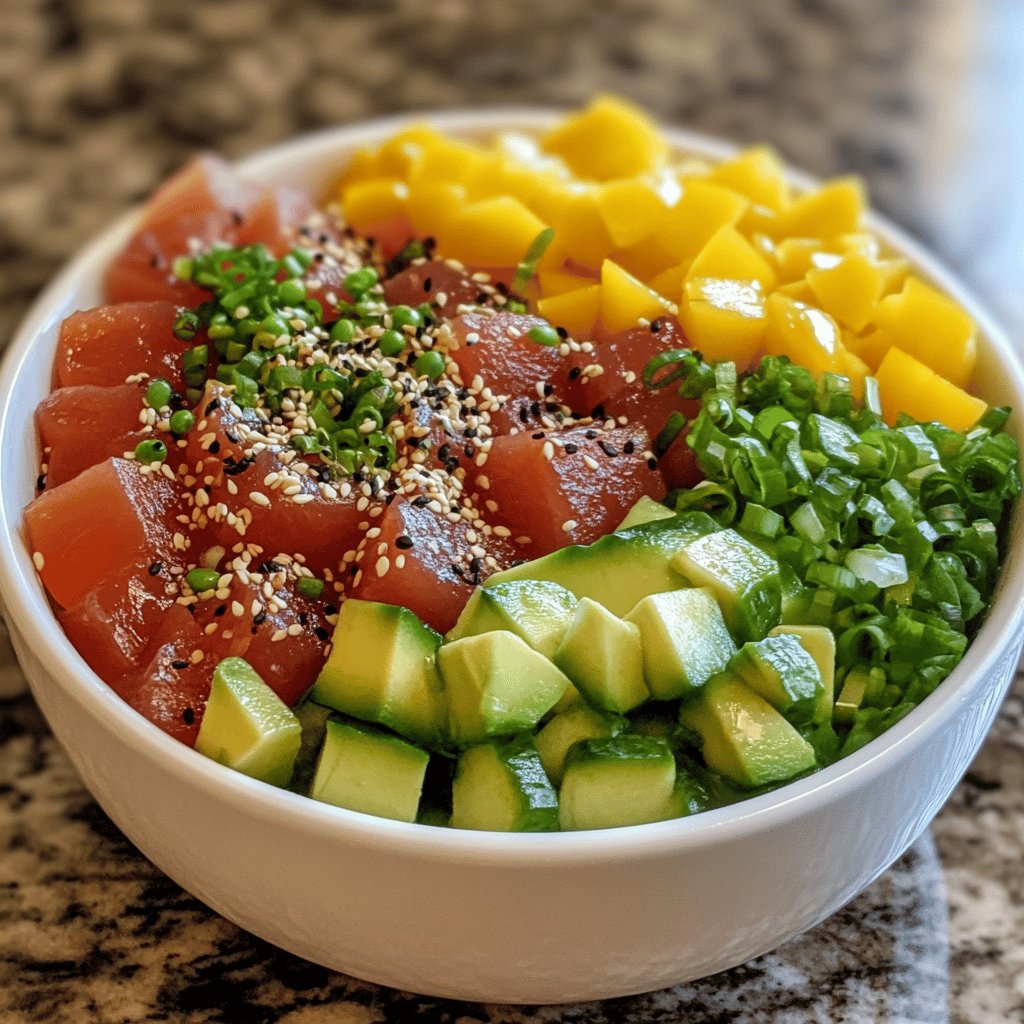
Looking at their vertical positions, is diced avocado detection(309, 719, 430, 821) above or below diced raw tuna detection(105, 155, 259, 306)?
below

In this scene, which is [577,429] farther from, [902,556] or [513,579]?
[902,556]

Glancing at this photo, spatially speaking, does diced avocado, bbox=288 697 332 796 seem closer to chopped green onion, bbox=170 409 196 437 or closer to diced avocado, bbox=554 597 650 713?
diced avocado, bbox=554 597 650 713

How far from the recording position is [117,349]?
200cm

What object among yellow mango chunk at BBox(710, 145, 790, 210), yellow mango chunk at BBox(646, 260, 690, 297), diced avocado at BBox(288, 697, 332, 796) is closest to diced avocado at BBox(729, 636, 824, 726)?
diced avocado at BBox(288, 697, 332, 796)

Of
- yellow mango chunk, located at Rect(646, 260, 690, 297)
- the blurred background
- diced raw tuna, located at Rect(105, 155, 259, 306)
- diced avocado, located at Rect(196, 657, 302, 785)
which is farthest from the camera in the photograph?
the blurred background

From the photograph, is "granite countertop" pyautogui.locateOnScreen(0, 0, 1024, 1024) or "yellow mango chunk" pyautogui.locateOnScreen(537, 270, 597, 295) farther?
"yellow mango chunk" pyautogui.locateOnScreen(537, 270, 597, 295)

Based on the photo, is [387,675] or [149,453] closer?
[387,675]

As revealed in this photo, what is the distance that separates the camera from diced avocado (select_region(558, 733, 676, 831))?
1.45m

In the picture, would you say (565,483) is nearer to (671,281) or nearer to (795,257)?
(671,281)

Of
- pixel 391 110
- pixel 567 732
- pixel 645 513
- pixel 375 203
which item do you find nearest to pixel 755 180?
pixel 375 203

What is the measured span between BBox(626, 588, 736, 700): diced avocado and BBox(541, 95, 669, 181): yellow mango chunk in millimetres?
1099

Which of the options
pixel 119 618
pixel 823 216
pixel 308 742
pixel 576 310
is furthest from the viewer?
pixel 823 216

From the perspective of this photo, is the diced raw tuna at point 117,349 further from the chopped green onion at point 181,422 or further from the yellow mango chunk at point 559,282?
the yellow mango chunk at point 559,282

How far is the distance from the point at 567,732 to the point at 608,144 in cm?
129
